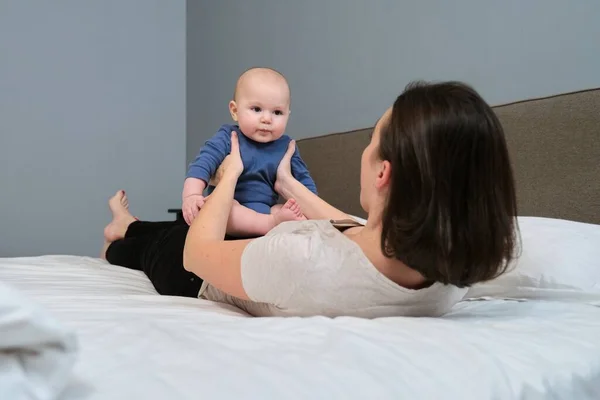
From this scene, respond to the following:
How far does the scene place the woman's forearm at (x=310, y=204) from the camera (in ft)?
4.49

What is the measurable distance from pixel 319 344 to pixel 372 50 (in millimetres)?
1802

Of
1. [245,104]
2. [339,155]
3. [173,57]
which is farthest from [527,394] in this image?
[173,57]

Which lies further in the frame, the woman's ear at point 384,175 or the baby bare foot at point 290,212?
the baby bare foot at point 290,212

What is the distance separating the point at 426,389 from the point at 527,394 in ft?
0.48

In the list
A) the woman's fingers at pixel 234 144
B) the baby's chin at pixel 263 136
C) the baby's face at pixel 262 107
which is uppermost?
the baby's face at pixel 262 107

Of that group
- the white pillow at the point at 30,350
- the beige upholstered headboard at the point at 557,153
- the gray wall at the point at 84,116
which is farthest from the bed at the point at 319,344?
the gray wall at the point at 84,116

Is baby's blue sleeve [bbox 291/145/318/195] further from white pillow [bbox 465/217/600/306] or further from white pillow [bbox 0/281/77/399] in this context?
white pillow [bbox 0/281/77/399]

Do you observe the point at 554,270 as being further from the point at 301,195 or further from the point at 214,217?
the point at 214,217

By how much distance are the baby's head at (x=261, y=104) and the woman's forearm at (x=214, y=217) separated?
0.28m

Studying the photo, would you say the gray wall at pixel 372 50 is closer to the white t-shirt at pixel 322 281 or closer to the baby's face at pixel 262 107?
the baby's face at pixel 262 107

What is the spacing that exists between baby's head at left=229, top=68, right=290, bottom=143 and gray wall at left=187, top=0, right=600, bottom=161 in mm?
793

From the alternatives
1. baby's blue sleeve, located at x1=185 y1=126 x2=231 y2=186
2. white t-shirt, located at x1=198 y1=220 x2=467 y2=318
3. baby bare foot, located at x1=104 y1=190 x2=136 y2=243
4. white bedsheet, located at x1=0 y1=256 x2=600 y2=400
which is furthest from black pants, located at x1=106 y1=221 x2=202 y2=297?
white t-shirt, located at x1=198 y1=220 x2=467 y2=318

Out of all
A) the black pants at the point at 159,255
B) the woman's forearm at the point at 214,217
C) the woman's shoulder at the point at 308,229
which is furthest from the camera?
the black pants at the point at 159,255

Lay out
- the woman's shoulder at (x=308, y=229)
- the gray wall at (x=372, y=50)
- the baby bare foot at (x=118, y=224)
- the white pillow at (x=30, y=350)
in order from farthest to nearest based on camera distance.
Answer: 1. the baby bare foot at (x=118, y=224)
2. the gray wall at (x=372, y=50)
3. the woman's shoulder at (x=308, y=229)
4. the white pillow at (x=30, y=350)
